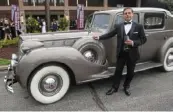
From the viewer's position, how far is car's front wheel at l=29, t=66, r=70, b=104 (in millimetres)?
3627

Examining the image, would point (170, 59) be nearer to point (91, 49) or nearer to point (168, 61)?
point (168, 61)

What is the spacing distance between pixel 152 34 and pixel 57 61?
247 cm

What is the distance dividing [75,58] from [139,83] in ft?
5.71

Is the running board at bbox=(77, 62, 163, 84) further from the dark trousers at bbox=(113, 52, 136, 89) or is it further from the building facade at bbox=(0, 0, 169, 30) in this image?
the building facade at bbox=(0, 0, 169, 30)

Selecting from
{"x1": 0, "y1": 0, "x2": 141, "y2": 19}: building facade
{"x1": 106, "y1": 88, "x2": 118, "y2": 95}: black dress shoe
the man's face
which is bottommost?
{"x1": 106, "y1": 88, "x2": 118, "y2": 95}: black dress shoe

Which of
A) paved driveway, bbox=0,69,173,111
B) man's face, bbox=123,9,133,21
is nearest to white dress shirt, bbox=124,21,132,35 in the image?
man's face, bbox=123,9,133,21

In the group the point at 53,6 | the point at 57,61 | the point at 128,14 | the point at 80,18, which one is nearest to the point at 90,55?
the point at 57,61

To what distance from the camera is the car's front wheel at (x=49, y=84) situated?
3.63 m

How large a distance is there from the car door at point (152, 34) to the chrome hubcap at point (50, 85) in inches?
83.2

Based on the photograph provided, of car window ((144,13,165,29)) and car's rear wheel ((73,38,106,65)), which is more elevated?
car window ((144,13,165,29))

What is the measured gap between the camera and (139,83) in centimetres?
466

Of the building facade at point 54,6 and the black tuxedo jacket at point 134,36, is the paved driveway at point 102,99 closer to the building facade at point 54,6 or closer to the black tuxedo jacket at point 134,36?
the black tuxedo jacket at point 134,36

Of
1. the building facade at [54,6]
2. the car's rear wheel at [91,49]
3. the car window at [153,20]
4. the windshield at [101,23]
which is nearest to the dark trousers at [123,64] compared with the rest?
the car's rear wheel at [91,49]

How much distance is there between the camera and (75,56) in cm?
379
